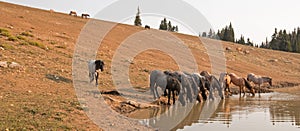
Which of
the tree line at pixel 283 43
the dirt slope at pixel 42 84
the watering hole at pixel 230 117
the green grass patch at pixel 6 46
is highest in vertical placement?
the tree line at pixel 283 43

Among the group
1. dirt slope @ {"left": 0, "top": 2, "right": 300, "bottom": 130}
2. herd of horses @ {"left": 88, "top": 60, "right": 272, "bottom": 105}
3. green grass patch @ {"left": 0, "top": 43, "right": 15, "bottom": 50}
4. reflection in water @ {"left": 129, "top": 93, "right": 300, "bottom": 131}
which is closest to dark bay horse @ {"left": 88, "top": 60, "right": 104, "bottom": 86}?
herd of horses @ {"left": 88, "top": 60, "right": 272, "bottom": 105}

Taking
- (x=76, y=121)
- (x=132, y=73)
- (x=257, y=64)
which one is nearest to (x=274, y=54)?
(x=257, y=64)

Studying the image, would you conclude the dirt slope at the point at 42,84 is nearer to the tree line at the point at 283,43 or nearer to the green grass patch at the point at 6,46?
the green grass patch at the point at 6,46

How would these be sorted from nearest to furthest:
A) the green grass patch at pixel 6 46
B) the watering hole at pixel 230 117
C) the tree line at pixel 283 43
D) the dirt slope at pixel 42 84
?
the dirt slope at pixel 42 84 → the watering hole at pixel 230 117 → the green grass patch at pixel 6 46 → the tree line at pixel 283 43

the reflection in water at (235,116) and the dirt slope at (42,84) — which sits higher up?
the dirt slope at (42,84)

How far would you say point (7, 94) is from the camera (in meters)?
14.0

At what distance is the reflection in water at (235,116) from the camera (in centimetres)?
1387

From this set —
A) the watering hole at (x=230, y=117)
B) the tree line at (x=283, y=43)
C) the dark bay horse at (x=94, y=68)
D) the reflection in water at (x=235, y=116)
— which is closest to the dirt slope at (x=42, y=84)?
the dark bay horse at (x=94, y=68)

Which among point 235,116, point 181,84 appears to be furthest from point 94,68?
point 235,116

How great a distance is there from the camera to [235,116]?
53.4 ft

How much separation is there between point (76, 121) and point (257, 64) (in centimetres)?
5519

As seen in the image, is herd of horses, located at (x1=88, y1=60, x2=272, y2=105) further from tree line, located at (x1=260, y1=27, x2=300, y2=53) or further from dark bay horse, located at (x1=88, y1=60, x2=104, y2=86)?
tree line, located at (x1=260, y1=27, x2=300, y2=53)

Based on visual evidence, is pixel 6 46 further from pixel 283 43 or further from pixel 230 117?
pixel 283 43

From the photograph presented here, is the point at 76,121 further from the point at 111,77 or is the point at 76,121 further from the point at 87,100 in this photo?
the point at 111,77
